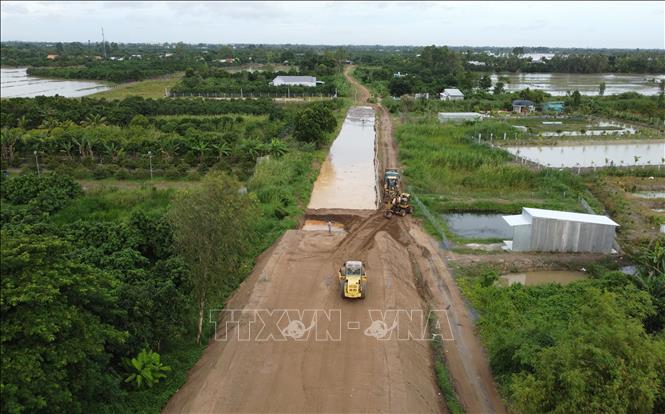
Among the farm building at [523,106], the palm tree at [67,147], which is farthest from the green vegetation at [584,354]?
the farm building at [523,106]

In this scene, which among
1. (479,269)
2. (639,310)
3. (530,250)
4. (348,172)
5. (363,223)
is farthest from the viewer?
(348,172)

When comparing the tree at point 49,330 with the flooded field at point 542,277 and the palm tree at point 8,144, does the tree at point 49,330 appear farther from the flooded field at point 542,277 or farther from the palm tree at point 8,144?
the palm tree at point 8,144

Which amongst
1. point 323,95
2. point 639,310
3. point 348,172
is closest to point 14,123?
point 348,172

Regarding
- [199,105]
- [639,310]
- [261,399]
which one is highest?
[199,105]

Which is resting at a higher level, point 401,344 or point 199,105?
point 199,105

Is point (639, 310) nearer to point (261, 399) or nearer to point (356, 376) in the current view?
point (356, 376)

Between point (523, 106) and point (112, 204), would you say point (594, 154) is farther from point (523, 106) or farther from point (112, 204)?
point (112, 204)

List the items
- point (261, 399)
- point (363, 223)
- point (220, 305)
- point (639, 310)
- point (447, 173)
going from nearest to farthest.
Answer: point (261, 399) → point (639, 310) → point (220, 305) → point (363, 223) → point (447, 173)

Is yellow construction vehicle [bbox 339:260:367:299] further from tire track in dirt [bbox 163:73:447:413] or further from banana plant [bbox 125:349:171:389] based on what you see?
banana plant [bbox 125:349:171:389]
